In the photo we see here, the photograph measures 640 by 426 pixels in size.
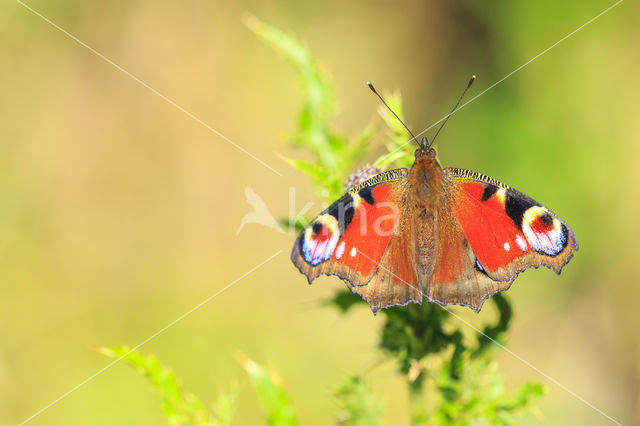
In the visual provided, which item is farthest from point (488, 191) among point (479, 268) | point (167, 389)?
point (167, 389)

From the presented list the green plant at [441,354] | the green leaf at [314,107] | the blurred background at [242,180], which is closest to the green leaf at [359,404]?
the green plant at [441,354]

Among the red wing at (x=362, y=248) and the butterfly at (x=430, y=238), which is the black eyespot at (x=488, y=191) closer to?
the butterfly at (x=430, y=238)

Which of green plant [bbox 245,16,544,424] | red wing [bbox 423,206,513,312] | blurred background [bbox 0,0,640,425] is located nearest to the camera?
red wing [bbox 423,206,513,312]

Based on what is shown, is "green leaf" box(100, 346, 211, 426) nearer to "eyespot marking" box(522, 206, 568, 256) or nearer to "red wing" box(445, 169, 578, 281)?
"red wing" box(445, 169, 578, 281)

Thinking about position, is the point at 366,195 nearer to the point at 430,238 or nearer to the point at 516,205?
the point at 430,238

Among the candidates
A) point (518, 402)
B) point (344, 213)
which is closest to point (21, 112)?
point (344, 213)

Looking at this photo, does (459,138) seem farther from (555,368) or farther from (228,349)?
(228,349)

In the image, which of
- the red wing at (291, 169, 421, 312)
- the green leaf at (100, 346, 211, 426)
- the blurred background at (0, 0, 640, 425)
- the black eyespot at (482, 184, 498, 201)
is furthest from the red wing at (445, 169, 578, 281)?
the blurred background at (0, 0, 640, 425)

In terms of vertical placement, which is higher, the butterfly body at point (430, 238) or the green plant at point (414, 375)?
the butterfly body at point (430, 238)
